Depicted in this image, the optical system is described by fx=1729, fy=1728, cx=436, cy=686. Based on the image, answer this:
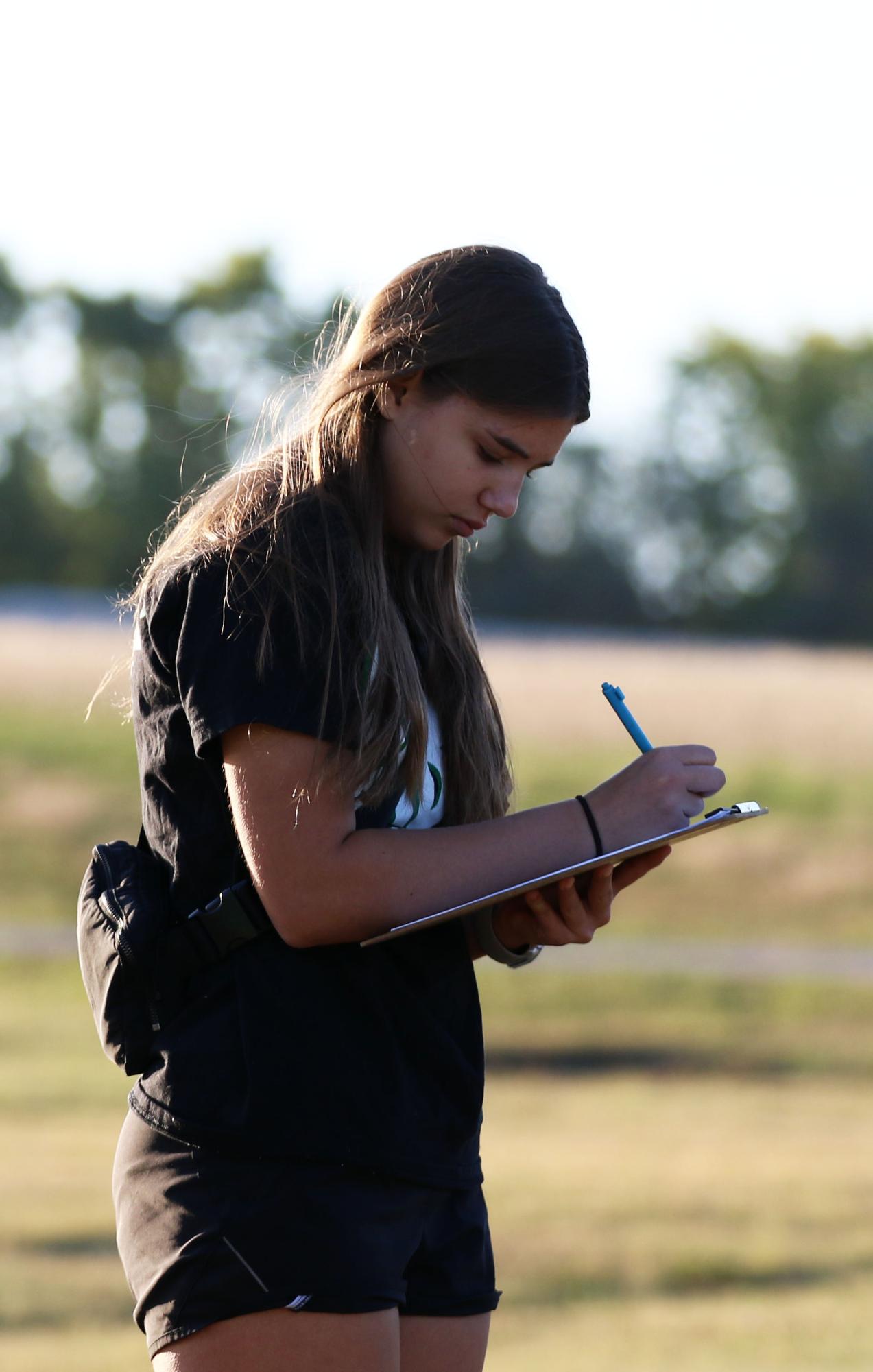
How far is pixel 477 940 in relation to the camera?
1.65m

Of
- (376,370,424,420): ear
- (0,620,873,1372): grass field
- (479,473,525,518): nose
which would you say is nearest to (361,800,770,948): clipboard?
(479,473,525,518): nose

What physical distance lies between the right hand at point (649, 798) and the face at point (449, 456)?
262 mm

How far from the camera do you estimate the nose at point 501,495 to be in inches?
59.9

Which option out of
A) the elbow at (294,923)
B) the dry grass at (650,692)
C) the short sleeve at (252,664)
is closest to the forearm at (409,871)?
the elbow at (294,923)

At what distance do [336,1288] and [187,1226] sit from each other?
0.13m

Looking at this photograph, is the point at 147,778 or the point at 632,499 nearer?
the point at 147,778

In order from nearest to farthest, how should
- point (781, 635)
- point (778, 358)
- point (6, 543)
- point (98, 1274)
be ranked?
point (98, 1274) < point (781, 635) < point (6, 543) < point (778, 358)

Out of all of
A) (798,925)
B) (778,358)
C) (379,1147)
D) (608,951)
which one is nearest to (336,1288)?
(379,1147)

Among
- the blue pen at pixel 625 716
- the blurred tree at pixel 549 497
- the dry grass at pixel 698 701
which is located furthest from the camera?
the blurred tree at pixel 549 497

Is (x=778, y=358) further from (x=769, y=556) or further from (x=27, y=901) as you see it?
(x=27, y=901)

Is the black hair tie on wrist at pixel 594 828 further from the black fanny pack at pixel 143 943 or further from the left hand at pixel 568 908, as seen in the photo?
the black fanny pack at pixel 143 943

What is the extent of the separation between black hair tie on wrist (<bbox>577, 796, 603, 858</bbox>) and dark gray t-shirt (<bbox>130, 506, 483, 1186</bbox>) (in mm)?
157

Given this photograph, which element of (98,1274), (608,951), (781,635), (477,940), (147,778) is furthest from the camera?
(781,635)

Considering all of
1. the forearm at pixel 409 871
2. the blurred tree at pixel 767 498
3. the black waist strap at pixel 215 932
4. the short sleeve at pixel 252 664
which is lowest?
the blurred tree at pixel 767 498
